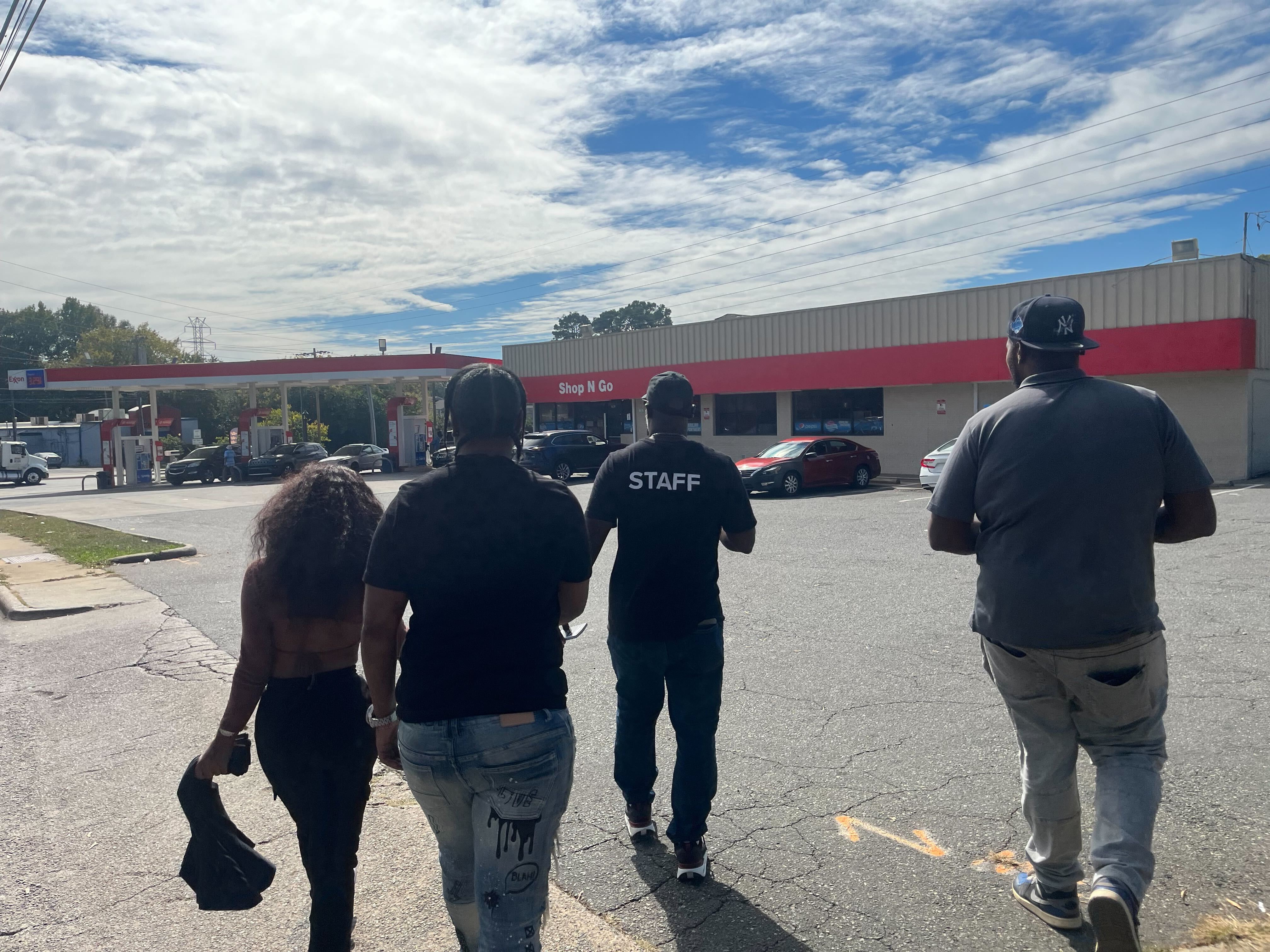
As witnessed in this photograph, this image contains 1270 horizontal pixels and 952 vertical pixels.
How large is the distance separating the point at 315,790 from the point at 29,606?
31.1ft

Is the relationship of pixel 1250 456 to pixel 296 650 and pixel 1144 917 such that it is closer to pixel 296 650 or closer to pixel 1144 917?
pixel 1144 917

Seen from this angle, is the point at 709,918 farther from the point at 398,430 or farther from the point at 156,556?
the point at 398,430

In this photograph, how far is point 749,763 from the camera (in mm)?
4996

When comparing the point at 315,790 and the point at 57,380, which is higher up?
the point at 57,380

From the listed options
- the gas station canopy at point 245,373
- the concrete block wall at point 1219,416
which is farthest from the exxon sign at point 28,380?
the concrete block wall at point 1219,416

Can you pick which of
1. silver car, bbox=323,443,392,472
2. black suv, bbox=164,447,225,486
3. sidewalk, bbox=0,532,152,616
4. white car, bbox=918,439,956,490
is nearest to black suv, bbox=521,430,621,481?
silver car, bbox=323,443,392,472

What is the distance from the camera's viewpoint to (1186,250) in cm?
2542

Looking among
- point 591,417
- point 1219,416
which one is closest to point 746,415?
point 591,417

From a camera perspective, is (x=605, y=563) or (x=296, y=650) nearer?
(x=296, y=650)

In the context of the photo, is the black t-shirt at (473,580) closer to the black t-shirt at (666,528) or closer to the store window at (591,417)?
the black t-shirt at (666,528)

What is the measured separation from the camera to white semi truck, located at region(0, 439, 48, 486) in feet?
147

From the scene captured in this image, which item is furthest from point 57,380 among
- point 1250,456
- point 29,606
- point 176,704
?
point 1250,456

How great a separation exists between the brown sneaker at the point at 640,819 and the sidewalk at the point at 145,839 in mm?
466

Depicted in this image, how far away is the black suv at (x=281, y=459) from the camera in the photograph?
35.6 metres
